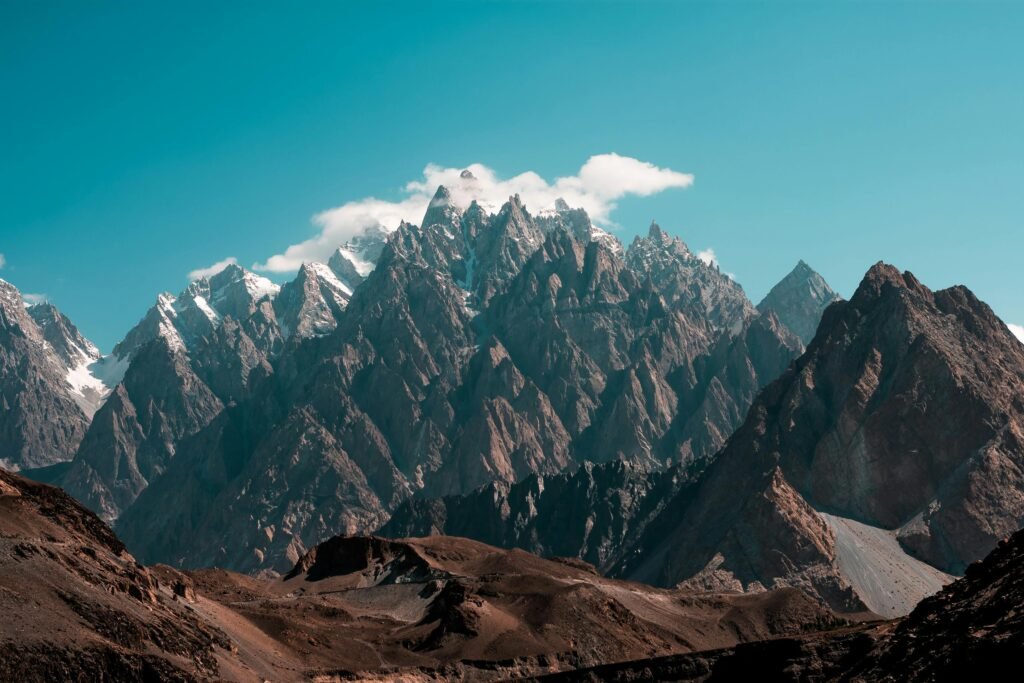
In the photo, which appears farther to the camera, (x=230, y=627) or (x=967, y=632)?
(x=230, y=627)

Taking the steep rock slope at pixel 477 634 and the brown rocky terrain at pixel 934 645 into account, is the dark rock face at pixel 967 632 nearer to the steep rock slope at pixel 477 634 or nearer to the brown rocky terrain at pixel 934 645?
the brown rocky terrain at pixel 934 645

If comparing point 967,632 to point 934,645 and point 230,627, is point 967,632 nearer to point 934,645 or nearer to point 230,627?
point 934,645

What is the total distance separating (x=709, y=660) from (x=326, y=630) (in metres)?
60.1

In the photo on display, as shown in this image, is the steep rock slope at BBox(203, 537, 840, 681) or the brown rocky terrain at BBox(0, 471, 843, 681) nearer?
the brown rocky terrain at BBox(0, 471, 843, 681)

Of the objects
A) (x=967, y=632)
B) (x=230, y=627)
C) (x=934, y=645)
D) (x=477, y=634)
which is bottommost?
(x=230, y=627)

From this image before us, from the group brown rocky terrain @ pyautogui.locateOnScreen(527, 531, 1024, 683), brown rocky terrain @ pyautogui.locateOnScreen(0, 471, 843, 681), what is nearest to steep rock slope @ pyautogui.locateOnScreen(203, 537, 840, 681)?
brown rocky terrain @ pyautogui.locateOnScreen(0, 471, 843, 681)

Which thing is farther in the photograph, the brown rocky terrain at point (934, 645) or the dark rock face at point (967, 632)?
the brown rocky terrain at point (934, 645)

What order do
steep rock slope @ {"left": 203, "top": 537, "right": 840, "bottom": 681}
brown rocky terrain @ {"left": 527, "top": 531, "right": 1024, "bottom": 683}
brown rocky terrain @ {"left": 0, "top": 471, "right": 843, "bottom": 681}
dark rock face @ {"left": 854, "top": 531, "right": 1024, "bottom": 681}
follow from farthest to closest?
steep rock slope @ {"left": 203, "top": 537, "right": 840, "bottom": 681} < brown rocky terrain @ {"left": 0, "top": 471, "right": 843, "bottom": 681} < brown rocky terrain @ {"left": 527, "top": 531, "right": 1024, "bottom": 683} < dark rock face @ {"left": 854, "top": 531, "right": 1024, "bottom": 681}

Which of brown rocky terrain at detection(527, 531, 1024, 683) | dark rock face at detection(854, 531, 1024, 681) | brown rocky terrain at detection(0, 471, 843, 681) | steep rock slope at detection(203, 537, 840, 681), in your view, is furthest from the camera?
steep rock slope at detection(203, 537, 840, 681)

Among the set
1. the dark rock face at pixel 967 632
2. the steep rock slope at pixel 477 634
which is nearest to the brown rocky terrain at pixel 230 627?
the steep rock slope at pixel 477 634

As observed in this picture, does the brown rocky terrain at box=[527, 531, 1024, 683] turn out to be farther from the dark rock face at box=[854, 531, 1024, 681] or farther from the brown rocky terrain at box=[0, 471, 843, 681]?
the brown rocky terrain at box=[0, 471, 843, 681]

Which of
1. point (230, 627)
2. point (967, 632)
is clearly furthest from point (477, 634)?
point (967, 632)

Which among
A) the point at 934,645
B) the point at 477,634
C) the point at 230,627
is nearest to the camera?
the point at 934,645

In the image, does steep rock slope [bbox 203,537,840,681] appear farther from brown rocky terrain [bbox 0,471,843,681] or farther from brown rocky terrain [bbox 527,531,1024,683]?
brown rocky terrain [bbox 527,531,1024,683]
